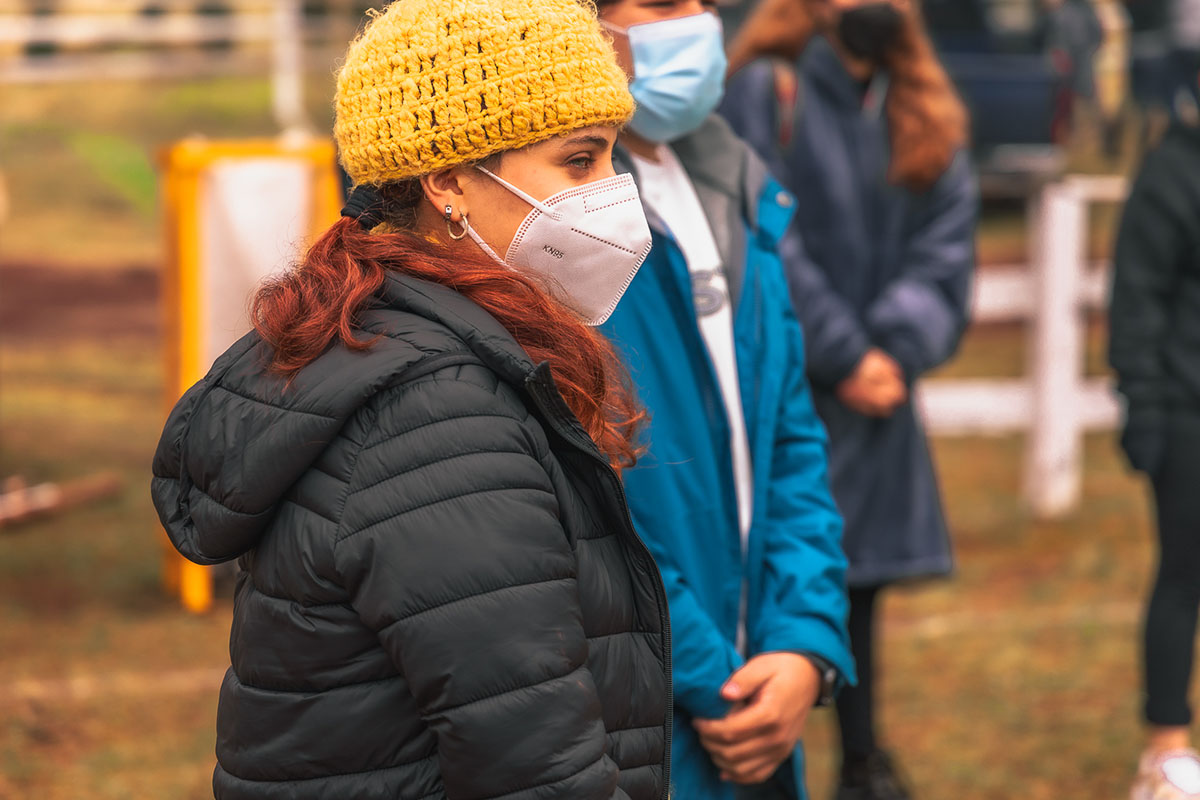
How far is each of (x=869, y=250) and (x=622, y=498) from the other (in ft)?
7.02

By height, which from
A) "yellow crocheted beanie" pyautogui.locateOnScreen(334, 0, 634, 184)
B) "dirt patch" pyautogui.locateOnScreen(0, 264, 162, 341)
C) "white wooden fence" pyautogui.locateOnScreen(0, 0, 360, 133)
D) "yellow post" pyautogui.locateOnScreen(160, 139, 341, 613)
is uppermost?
"yellow crocheted beanie" pyautogui.locateOnScreen(334, 0, 634, 184)

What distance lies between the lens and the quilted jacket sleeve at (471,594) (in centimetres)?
154

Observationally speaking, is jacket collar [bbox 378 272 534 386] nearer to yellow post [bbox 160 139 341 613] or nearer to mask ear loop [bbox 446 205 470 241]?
mask ear loop [bbox 446 205 470 241]

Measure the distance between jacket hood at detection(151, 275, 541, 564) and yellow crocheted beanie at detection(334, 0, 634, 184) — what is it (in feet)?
0.63

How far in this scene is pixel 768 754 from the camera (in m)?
2.44

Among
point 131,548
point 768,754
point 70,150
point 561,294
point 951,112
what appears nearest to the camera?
point 561,294

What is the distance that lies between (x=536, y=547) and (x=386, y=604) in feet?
0.56

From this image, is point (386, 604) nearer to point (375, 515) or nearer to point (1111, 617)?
point (375, 515)

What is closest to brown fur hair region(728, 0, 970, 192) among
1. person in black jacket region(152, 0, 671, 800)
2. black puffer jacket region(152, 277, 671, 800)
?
person in black jacket region(152, 0, 671, 800)

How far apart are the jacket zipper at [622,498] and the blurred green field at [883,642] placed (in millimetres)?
2602

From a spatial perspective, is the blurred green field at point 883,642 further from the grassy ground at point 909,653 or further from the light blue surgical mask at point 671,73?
the light blue surgical mask at point 671,73

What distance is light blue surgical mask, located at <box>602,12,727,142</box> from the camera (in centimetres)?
257

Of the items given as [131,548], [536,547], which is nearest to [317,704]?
[536,547]

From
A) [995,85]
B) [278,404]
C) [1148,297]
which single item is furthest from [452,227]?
[995,85]
